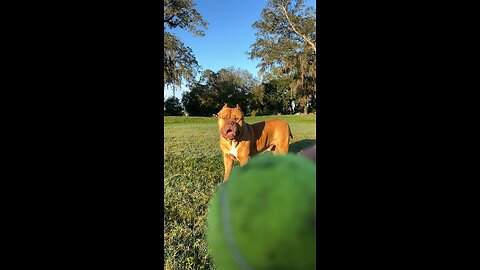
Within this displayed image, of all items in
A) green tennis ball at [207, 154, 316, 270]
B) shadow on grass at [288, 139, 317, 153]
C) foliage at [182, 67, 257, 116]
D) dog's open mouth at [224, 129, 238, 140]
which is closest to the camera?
green tennis ball at [207, 154, 316, 270]

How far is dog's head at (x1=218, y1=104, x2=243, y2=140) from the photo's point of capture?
0.78m

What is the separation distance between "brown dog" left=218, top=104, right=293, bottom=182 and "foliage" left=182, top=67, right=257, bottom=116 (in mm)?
24

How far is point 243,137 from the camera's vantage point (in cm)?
97

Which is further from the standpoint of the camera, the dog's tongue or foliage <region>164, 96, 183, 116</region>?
the dog's tongue

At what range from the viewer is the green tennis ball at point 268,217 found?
0.32 metres

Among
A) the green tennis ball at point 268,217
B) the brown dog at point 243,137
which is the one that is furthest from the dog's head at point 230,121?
the green tennis ball at point 268,217

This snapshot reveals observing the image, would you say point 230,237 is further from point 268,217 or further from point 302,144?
point 302,144

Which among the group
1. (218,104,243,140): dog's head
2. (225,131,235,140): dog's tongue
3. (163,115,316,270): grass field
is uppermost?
(218,104,243,140): dog's head

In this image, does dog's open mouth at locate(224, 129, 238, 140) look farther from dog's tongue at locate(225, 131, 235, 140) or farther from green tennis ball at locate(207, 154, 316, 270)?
green tennis ball at locate(207, 154, 316, 270)

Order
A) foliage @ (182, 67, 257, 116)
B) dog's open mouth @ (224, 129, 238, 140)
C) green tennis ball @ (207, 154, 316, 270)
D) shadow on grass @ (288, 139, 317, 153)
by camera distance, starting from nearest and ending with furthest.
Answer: green tennis ball @ (207, 154, 316, 270) → shadow on grass @ (288, 139, 317, 153) → foliage @ (182, 67, 257, 116) → dog's open mouth @ (224, 129, 238, 140)

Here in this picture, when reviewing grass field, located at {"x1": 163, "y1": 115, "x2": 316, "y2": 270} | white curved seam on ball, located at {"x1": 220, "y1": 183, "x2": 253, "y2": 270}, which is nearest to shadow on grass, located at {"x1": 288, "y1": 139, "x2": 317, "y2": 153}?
grass field, located at {"x1": 163, "y1": 115, "x2": 316, "y2": 270}

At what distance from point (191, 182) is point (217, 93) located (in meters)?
0.39
